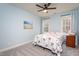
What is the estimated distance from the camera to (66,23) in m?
1.56

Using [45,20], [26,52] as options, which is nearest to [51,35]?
[45,20]

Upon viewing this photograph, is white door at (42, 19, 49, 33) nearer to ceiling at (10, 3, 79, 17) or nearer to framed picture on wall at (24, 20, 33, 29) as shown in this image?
ceiling at (10, 3, 79, 17)

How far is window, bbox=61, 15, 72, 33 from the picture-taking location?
152cm

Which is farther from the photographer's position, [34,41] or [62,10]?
[34,41]

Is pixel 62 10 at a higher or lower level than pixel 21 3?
lower

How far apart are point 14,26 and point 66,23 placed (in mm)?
1047

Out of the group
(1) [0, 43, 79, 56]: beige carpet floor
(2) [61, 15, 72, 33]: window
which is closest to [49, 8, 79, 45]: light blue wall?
(2) [61, 15, 72, 33]: window

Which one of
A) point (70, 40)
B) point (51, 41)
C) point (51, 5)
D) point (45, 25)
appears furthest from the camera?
point (51, 41)

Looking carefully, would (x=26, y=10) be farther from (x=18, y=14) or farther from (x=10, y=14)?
(x=10, y=14)

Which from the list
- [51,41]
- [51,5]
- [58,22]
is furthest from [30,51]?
[51,5]

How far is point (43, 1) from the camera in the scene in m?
Answer: 1.38

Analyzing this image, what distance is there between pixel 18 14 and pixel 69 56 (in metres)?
1.28

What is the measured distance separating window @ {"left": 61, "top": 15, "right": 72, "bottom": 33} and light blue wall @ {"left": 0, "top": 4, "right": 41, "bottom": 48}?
516mm

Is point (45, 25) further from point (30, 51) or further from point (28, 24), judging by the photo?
point (30, 51)
